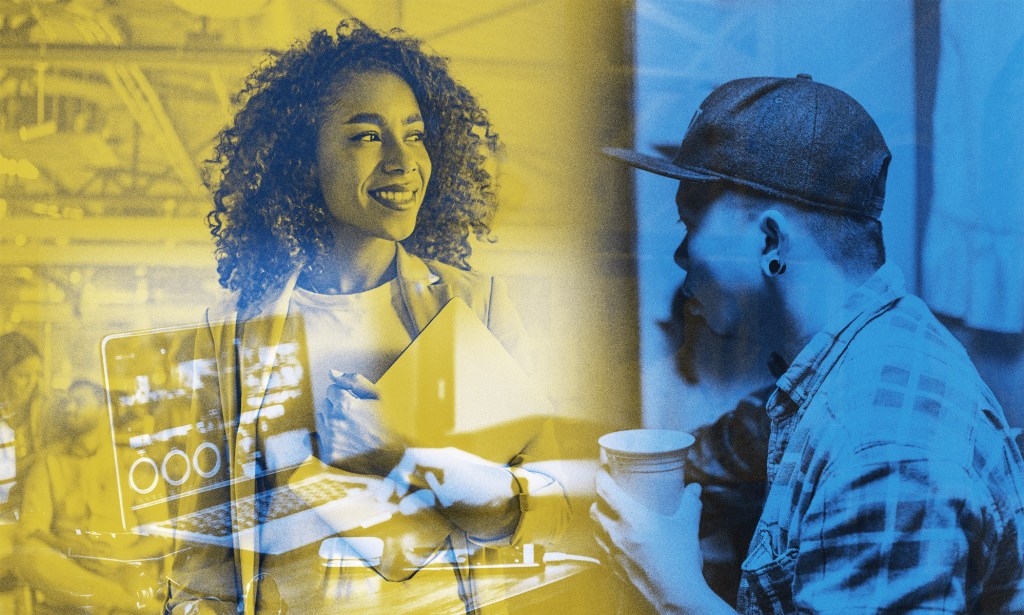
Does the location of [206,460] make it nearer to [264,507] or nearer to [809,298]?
[264,507]

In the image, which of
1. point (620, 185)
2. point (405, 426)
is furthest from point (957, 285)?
point (405, 426)

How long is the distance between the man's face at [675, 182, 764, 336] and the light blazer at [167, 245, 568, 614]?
50 centimetres

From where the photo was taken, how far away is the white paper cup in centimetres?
209

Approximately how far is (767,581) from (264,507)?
1312 millimetres

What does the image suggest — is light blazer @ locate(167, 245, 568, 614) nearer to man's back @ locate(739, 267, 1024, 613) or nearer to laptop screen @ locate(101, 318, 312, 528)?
laptop screen @ locate(101, 318, 312, 528)

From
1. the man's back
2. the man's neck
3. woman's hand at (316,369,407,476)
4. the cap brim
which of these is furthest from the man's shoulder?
woman's hand at (316,369,407,476)

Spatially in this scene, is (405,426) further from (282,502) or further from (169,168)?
(169,168)

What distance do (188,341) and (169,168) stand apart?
0.47 metres

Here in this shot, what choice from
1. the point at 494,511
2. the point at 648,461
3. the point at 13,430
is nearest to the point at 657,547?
the point at 648,461

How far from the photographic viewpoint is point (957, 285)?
7.14 ft

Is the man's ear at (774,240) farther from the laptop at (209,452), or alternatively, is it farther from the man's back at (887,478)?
the laptop at (209,452)

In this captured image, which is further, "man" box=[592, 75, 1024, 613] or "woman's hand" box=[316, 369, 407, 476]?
"woman's hand" box=[316, 369, 407, 476]

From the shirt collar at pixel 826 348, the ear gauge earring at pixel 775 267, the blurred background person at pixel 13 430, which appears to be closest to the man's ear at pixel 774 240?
the ear gauge earring at pixel 775 267

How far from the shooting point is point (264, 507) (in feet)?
6.82
